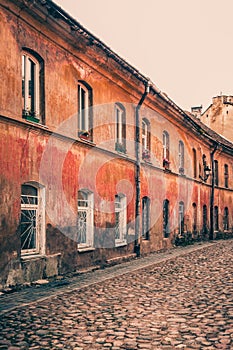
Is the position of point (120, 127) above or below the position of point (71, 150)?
above

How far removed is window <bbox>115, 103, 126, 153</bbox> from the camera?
15.7 meters

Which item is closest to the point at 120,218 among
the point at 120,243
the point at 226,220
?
the point at 120,243

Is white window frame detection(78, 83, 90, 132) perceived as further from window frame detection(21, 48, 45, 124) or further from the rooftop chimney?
the rooftop chimney

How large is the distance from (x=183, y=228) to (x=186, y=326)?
17.6 meters

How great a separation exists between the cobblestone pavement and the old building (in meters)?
1.51

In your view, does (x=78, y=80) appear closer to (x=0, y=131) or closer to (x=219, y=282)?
(x=0, y=131)

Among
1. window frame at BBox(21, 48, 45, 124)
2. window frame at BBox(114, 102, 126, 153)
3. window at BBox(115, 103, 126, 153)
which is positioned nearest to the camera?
window frame at BBox(21, 48, 45, 124)

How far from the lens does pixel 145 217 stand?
18547mm

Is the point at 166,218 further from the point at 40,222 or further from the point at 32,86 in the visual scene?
the point at 32,86

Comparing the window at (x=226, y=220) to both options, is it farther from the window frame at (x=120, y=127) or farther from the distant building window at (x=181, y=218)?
the window frame at (x=120, y=127)

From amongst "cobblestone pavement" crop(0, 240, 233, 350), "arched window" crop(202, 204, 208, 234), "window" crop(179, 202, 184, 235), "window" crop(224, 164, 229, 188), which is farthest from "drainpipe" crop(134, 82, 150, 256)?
"window" crop(224, 164, 229, 188)

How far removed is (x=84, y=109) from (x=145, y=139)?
5477 millimetres

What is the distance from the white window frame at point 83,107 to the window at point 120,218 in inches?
131

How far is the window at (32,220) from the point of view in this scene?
10.5m
